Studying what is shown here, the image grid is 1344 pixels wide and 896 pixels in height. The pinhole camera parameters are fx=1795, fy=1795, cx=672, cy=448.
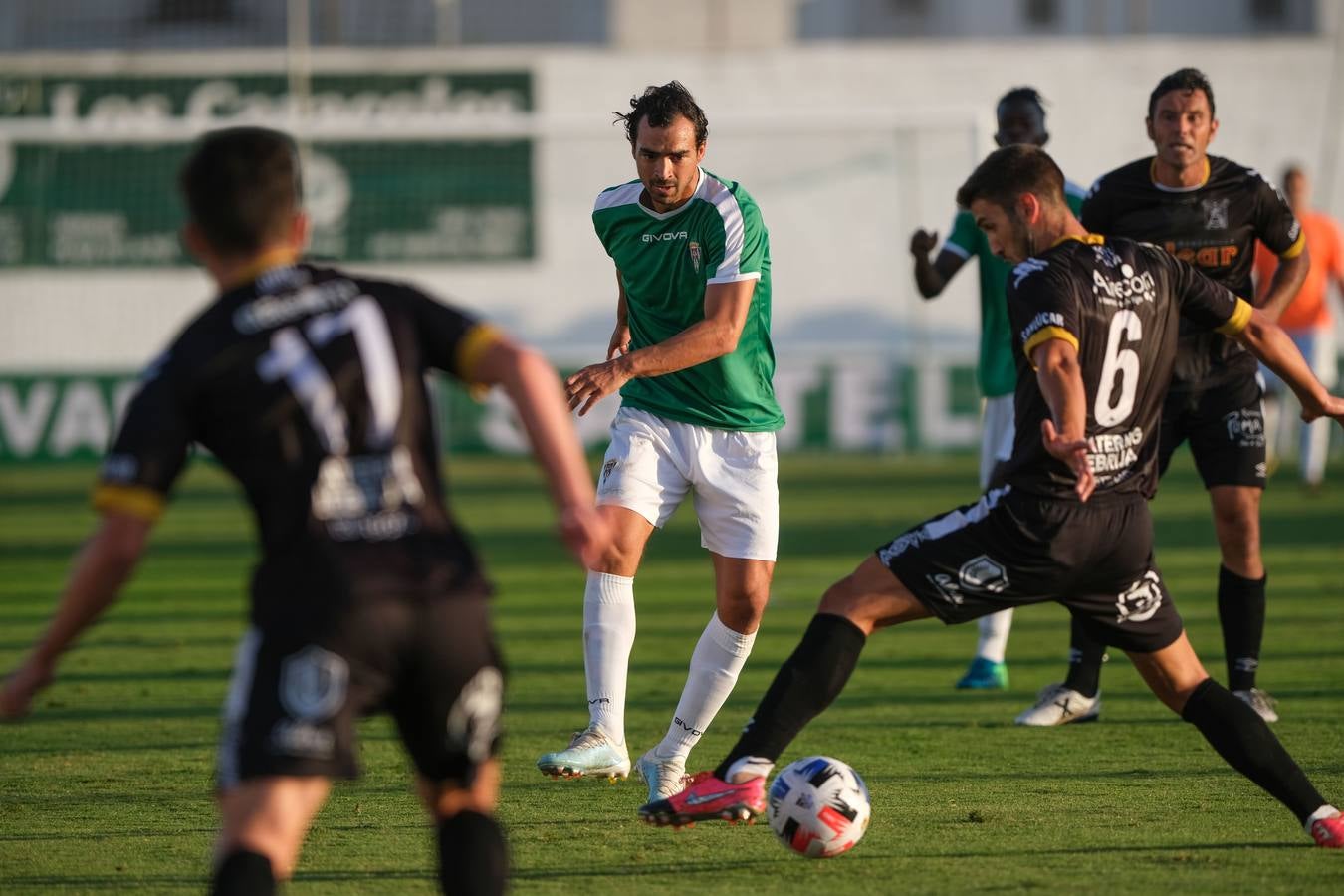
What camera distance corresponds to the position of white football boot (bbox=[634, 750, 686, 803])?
5609 mm

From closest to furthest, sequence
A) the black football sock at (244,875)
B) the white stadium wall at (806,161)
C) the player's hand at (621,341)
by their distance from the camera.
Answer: the black football sock at (244,875)
the player's hand at (621,341)
the white stadium wall at (806,161)

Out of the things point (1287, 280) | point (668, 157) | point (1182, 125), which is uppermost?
point (1182, 125)

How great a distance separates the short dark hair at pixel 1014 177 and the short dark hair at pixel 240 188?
7.07 ft

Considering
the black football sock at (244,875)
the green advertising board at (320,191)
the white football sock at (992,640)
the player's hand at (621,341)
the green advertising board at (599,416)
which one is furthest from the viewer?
the green advertising board at (320,191)

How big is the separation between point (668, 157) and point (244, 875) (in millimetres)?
3208

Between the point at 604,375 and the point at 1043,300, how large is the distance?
1322 millimetres

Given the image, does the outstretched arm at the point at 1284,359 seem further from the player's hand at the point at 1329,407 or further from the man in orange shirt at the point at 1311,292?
the man in orange shirt at the point at 1311,292

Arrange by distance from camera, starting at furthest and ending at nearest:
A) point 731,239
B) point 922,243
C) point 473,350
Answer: point 922,243 < point 731,239 < point 473,350

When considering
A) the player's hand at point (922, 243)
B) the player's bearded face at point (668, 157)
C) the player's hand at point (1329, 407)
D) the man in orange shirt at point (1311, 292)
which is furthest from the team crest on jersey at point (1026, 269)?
the man in orange shirt at point (1311, 292)

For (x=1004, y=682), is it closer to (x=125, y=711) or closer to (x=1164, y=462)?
(x=1164, y=462)

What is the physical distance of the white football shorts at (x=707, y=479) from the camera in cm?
586

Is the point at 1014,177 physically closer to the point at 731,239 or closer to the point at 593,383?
the point at 731,239

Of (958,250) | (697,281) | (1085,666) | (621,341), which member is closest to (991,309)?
(958,250)

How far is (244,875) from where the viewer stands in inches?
123
